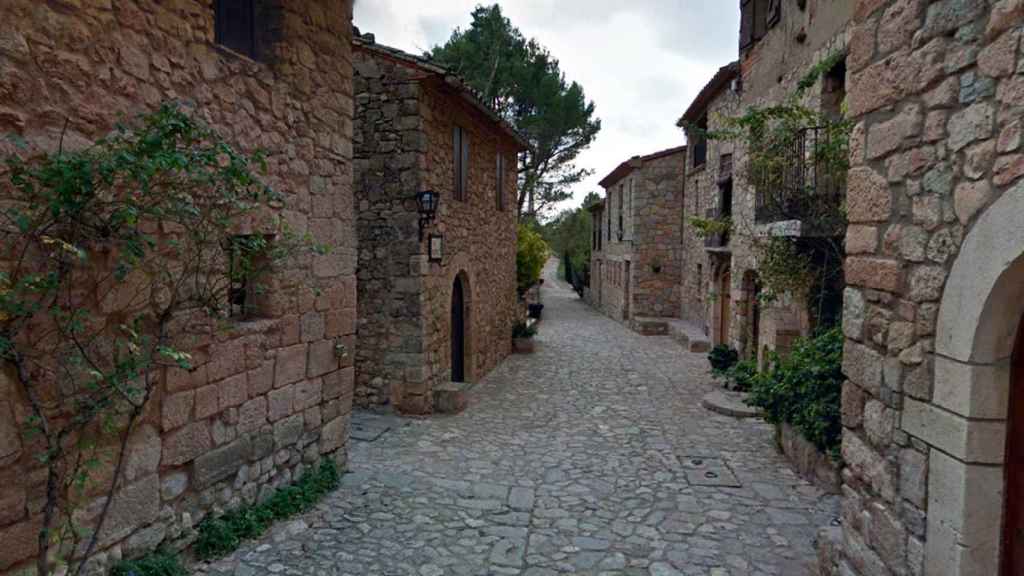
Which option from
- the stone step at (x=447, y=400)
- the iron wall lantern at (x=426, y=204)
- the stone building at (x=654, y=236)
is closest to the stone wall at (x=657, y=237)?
the stone building at (x=654, y=236)

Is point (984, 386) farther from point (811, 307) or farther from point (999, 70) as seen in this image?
point (811, 307)

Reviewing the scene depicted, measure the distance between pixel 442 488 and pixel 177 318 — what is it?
9.12 ft

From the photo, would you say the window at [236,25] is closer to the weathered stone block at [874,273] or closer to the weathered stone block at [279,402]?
the weathered stone block at [279,402]

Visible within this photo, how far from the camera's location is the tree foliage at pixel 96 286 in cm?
257

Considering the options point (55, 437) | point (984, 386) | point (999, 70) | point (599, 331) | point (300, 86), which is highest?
point (300, 86)

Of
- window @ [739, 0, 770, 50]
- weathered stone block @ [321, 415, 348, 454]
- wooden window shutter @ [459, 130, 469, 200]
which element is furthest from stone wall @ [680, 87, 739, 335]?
weathered stone block @ [321, 415, 348, 454]

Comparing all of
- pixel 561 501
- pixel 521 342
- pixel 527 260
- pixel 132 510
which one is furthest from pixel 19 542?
pixel 527 260

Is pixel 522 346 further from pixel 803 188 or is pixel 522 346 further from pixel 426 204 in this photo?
pixel 803 188

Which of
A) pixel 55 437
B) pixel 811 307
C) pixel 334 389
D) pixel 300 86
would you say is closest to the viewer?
pixel 55 437

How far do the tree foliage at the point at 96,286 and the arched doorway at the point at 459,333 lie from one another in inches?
249

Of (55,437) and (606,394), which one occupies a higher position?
(55,437)

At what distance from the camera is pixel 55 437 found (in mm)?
2764

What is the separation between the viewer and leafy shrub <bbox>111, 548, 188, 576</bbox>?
3.21 metres

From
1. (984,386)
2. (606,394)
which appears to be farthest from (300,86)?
(606,394)
